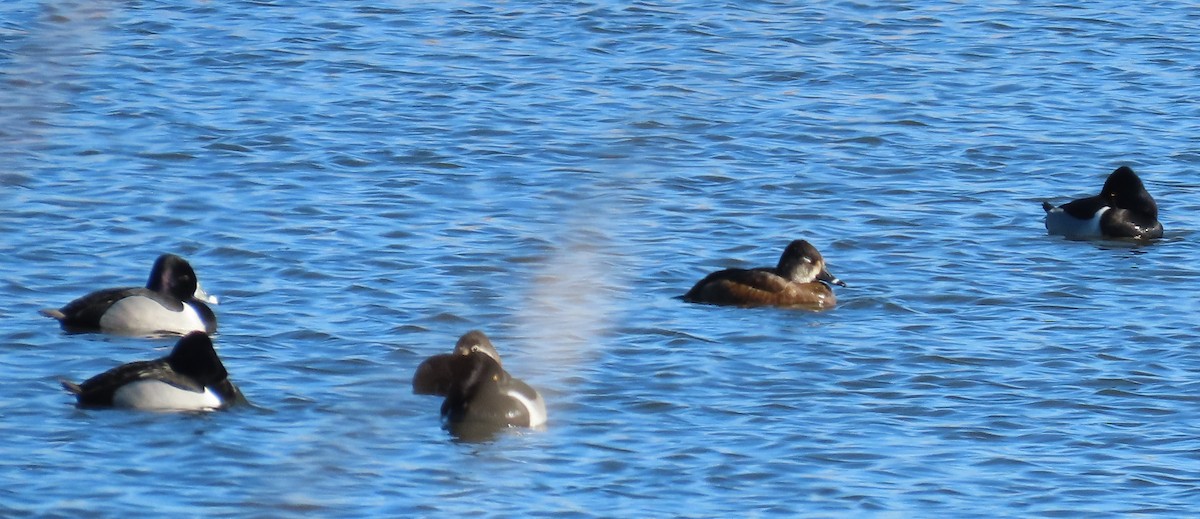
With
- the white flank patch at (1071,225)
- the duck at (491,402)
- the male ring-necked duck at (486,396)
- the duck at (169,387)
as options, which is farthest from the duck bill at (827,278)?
the duck at (169,387)

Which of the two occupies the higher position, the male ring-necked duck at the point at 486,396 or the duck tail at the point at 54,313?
the male ring-necked duck at the point at 486,396

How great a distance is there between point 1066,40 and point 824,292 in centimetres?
1065

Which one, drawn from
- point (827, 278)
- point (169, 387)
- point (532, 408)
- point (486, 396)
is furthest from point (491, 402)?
point (827, 278)

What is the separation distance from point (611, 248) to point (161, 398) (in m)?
3.68

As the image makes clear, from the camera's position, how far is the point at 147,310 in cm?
1040

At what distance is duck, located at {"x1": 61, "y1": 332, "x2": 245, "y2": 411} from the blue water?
103mm

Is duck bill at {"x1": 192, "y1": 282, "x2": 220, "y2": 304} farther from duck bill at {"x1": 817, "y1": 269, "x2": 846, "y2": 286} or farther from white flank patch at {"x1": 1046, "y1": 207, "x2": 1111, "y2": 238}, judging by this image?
white flank patch at {"x1": 1046, "y1": 207, "x2": 1111, "y2": 238}

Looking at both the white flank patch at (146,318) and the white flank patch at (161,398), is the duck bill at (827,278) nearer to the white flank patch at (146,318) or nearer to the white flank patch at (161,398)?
the white flank patch at (146,318)

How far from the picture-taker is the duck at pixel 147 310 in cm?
1012

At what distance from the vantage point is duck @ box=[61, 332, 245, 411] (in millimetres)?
8516

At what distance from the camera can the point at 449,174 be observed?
1464cm

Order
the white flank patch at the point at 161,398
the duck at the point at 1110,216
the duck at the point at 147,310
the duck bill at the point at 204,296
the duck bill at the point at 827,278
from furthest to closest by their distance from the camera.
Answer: the duck at the point at 1110,216
the duck bill at the point at 827,278
the duck bill at the point at 204,296
the duck at the point at 147,310
the white flank patch at the point at 161,398

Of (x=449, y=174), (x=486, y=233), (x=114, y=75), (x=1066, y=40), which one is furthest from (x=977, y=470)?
(x=1066, y=40)

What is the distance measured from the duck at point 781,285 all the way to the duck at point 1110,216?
248 centimetres
